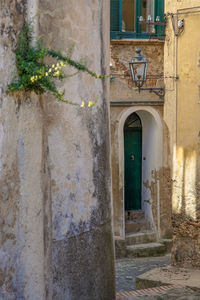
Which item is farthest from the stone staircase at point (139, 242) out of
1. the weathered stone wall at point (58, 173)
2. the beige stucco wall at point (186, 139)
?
the weathered stone wall at point (58, 173)

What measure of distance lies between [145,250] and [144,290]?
591cm

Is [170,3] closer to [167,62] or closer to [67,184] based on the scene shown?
[167,62]

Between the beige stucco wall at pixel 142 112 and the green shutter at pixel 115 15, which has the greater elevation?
the green shutter at pixel 115 15

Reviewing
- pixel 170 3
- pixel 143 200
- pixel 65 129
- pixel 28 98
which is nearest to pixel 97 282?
pixel 65 129

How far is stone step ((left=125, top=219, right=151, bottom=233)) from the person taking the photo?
15.2 m

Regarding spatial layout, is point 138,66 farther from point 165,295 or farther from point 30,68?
point 30,68

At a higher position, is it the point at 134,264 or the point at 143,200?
the point at 143,200

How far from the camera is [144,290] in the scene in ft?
28.1

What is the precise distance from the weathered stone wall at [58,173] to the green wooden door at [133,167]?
937cm

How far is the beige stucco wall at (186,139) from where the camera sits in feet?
38.2

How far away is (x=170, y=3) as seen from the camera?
1220cm

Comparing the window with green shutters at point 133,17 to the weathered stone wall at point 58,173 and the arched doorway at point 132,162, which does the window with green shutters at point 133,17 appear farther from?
the weathered stone wall at point 58,173

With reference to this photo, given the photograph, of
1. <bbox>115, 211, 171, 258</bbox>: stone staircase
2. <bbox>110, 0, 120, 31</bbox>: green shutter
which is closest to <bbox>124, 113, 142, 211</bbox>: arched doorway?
<bbox>115, 211, 171, 258</bbox>: stone staircase

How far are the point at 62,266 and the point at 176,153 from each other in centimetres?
671
